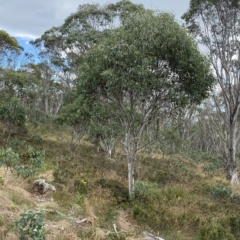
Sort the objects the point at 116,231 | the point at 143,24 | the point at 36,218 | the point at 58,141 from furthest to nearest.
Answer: the point at 58,141, the point at 143,24, the point at 116,231, the point at 36,218

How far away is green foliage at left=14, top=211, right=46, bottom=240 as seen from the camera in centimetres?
393

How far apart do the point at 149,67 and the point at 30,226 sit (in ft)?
15.2

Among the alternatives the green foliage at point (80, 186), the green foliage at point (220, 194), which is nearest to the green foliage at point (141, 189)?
the green foliage at point (80, 186)

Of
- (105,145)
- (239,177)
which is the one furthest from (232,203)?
(105,145)

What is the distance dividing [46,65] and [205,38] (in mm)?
19960

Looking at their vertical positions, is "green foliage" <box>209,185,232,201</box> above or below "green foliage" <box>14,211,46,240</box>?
above

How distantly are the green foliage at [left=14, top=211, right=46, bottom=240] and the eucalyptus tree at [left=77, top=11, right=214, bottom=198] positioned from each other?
152 inches

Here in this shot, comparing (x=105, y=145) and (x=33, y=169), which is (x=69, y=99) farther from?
(x=33, y=169)

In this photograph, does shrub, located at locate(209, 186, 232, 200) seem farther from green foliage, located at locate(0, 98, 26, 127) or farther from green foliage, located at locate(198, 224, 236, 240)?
green foliage, located at locate(0, 98, 26, 127)

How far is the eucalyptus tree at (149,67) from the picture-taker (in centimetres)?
694

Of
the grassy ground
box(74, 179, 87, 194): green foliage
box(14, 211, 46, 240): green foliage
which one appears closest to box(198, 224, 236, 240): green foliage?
the grassy ground

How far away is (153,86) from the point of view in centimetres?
726

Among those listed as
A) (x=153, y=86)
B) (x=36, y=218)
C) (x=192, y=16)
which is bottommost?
(x=36, y=218)

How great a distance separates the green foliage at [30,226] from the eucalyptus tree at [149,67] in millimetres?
3851
